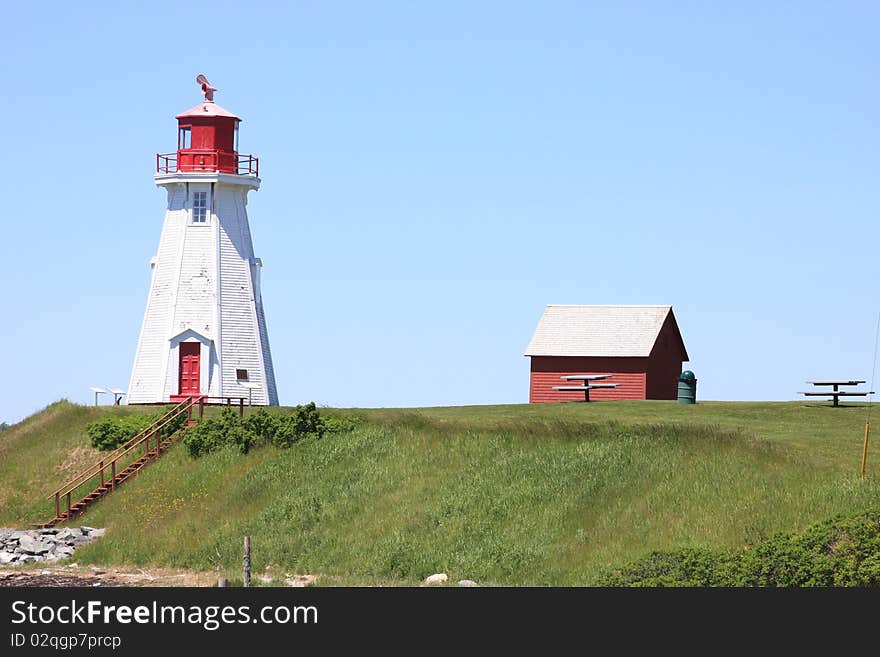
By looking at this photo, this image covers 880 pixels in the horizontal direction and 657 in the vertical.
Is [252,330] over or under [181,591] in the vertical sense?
over

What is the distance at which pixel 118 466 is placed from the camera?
4988cm

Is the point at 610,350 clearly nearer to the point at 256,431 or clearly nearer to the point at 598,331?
the point at 598,331

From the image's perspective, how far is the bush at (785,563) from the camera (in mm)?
28234

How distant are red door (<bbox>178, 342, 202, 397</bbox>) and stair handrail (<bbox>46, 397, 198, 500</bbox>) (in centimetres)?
275

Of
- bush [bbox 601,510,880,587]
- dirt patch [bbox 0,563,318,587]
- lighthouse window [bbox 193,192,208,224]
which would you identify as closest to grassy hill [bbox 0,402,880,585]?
dirt patch [bbox 0,563,318,587]

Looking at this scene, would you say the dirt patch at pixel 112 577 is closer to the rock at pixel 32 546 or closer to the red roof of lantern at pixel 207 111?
the rock at pixel 32 546

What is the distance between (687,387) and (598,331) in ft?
21.1

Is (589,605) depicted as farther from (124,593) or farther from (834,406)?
(834,406)

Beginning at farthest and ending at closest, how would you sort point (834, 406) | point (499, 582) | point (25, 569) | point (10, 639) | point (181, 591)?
point (834, 406) → point (25, 569) → point (499, 582) → point (181, 591) → point (10, 639)

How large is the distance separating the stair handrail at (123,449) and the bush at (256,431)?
6.64ft

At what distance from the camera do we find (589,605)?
84.5 ft

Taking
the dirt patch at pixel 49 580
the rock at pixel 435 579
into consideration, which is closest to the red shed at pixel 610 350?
the rock at pixel 435 579

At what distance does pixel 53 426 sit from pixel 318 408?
34.6 feet

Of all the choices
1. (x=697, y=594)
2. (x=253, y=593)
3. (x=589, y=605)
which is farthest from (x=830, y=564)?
(x=253, y=593)
